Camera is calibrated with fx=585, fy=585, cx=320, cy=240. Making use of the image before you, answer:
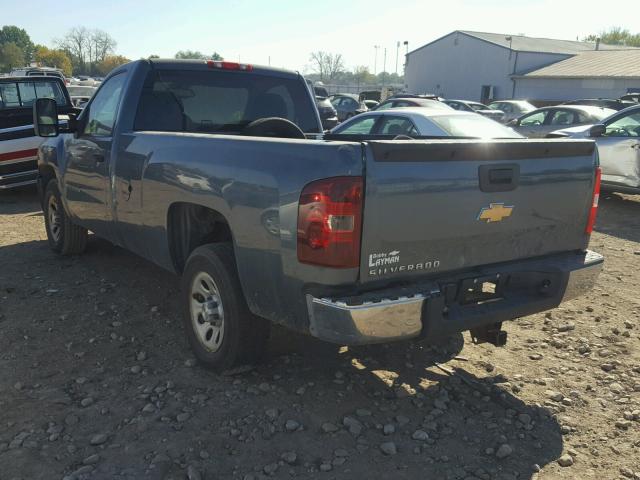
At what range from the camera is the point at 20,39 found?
128m

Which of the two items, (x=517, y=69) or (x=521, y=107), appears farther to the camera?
(x=517, y=69)

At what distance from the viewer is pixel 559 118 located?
14336 millimetres

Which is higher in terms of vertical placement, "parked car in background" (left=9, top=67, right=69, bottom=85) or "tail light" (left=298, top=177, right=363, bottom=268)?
"parked car in background" (left=9, top=67, right=69, bottom=85)

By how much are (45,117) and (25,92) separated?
17.9 feet

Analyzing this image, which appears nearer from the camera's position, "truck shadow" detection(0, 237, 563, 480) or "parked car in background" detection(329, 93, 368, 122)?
"truck shadow" detection(0, 237, 563, 480)

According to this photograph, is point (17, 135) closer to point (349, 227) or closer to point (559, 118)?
point (349, 227)

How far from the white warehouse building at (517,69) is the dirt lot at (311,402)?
125 feet

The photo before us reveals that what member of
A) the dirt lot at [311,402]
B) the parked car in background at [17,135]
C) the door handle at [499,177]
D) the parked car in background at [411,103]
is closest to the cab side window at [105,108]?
the dirt lot at [311,402]

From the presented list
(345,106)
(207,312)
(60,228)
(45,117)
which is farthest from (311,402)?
(345,106)

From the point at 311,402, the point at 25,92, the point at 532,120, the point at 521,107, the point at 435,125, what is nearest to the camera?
the point at 311,402

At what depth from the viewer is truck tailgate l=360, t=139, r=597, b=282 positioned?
277cm

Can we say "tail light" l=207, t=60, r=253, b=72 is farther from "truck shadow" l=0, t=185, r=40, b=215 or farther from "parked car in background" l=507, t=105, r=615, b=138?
"parked car in background" l=507, t=105, r=615, b=138

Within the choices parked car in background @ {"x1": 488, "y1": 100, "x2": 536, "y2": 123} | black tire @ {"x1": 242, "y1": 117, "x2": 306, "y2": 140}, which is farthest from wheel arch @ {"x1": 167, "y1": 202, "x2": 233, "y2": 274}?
parked car in background @ {"x1": 488, "y1": 100, "x2": 536, "y2": 123}

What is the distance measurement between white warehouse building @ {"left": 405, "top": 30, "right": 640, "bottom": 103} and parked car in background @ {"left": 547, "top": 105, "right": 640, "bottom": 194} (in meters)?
30.8
